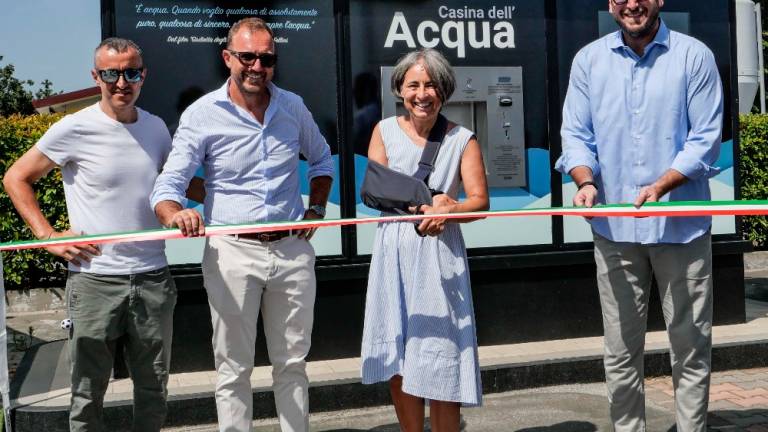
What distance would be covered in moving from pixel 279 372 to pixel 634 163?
1.82m

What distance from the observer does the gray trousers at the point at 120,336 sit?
3.83 meters

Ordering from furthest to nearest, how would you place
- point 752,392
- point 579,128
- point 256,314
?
1. point 752,392
2. point 579,128
3. point 256,314

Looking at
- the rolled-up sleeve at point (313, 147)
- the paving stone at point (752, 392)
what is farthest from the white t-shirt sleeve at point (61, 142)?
the paving stone at point (752, 392)

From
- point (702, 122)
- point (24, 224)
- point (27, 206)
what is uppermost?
point (702, 122)

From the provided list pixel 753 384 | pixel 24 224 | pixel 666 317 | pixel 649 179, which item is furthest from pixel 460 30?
pixel 24 224

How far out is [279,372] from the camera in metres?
3.91

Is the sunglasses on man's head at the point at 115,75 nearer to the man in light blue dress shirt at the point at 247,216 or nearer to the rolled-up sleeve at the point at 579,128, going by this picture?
the man in light blue dress shirt at the point at 247,216

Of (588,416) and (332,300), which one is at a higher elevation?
(332,300)

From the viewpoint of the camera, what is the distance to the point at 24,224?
31.1ft

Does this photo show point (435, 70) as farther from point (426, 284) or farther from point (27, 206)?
point (27, 206)

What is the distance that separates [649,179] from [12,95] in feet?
186

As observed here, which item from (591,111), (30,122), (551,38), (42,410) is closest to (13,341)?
(42,410)

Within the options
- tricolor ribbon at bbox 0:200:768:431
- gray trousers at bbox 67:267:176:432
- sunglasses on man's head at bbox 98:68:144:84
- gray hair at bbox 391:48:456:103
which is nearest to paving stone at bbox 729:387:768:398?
tricolor ribbon at bbox 0:200:768:431

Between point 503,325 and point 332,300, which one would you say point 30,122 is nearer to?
point 332,300
